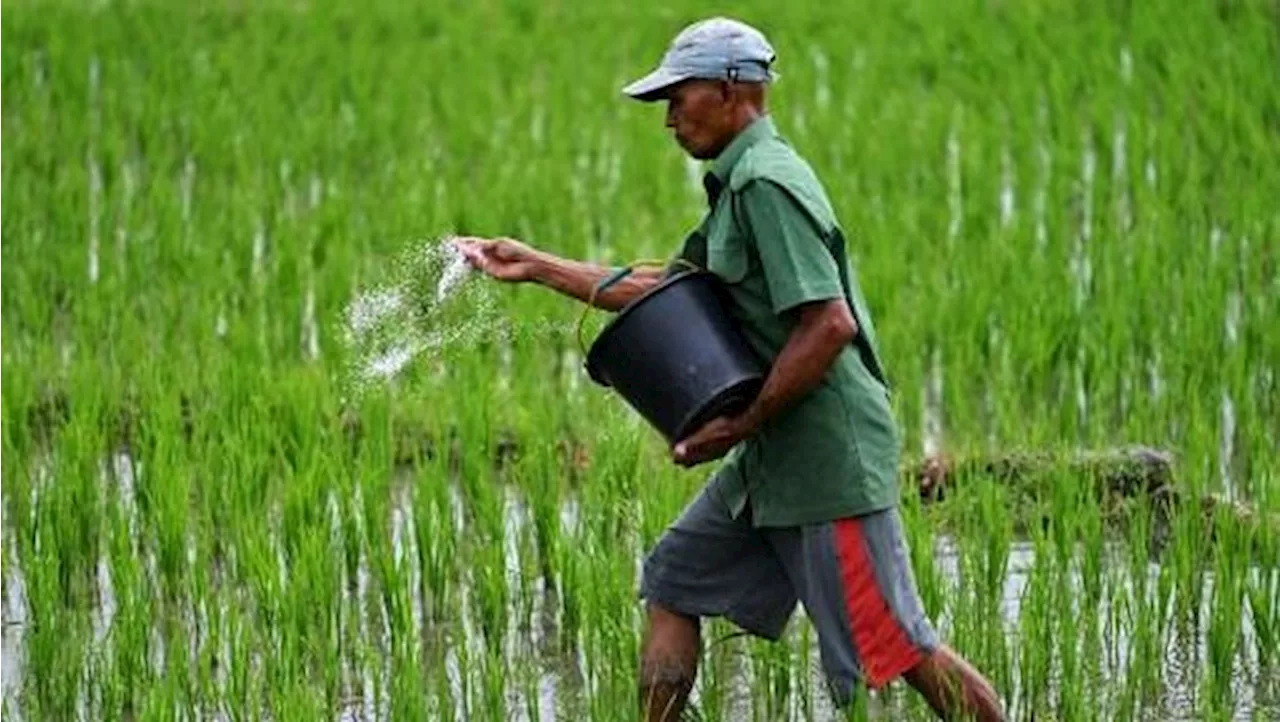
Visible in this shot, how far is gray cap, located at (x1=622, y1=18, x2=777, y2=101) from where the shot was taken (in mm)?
3953

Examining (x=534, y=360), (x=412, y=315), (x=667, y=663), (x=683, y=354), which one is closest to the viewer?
(x=683, y=354)

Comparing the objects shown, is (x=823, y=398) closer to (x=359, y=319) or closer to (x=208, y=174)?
(x=359, y=319)

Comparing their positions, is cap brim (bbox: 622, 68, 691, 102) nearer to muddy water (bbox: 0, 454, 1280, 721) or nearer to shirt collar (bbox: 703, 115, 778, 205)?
shirt collar (bbox: 703, 115, 778, 205)

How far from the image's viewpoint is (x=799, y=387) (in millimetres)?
3900

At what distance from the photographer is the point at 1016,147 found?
8.69 metres

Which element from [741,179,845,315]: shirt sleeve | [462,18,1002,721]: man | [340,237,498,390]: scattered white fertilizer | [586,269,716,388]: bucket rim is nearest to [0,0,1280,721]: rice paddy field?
[340,237,498,390]: scattered white fertilizer

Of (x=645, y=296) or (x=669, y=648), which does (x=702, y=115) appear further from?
(x=669, y=648)

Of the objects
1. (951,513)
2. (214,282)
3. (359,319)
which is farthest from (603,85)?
(359,319)

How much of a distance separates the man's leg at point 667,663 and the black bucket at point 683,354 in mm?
312

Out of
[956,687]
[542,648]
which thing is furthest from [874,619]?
[542,648]

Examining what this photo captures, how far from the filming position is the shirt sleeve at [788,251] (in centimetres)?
385

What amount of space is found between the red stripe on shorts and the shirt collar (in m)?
0.49

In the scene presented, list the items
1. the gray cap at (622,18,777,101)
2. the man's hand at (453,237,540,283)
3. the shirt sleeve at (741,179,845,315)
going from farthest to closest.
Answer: the man's hand at (453,237,540,283)
the gray cap at (622,18,777,101)
the shirt sleeve at (741,179,845,315)

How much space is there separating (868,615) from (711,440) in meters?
0.31
